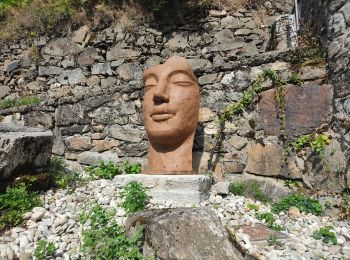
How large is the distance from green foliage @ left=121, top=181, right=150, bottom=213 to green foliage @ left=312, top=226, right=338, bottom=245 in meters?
1.65

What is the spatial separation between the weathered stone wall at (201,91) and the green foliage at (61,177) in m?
0.59

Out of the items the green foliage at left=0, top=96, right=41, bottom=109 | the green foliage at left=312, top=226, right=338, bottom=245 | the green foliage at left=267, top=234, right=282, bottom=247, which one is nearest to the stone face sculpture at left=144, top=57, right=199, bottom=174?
the green foliage at left=267, top=234, right=282, bottom=247

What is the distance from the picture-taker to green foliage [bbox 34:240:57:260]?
2.55 metres

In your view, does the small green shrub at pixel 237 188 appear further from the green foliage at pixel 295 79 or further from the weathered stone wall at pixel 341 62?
the green foliage at pixel 295 79

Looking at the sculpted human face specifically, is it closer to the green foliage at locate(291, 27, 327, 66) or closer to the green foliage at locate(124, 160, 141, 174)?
the green foliage at locate(124, 160, 141, 174)

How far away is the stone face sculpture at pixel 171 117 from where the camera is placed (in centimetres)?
390

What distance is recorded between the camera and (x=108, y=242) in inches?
100

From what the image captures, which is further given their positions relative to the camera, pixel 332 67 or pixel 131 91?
pixel 131 91

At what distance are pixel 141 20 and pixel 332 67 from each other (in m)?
5.02

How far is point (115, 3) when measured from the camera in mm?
8102

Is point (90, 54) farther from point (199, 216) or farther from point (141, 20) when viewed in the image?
point (199, 216)

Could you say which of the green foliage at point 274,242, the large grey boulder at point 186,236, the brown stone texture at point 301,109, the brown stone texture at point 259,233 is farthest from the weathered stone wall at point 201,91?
the large grey boulder at point 186,236

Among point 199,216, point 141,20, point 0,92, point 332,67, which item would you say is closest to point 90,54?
point 141,20

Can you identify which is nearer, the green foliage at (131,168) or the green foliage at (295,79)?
the green foliage at (295,79)
